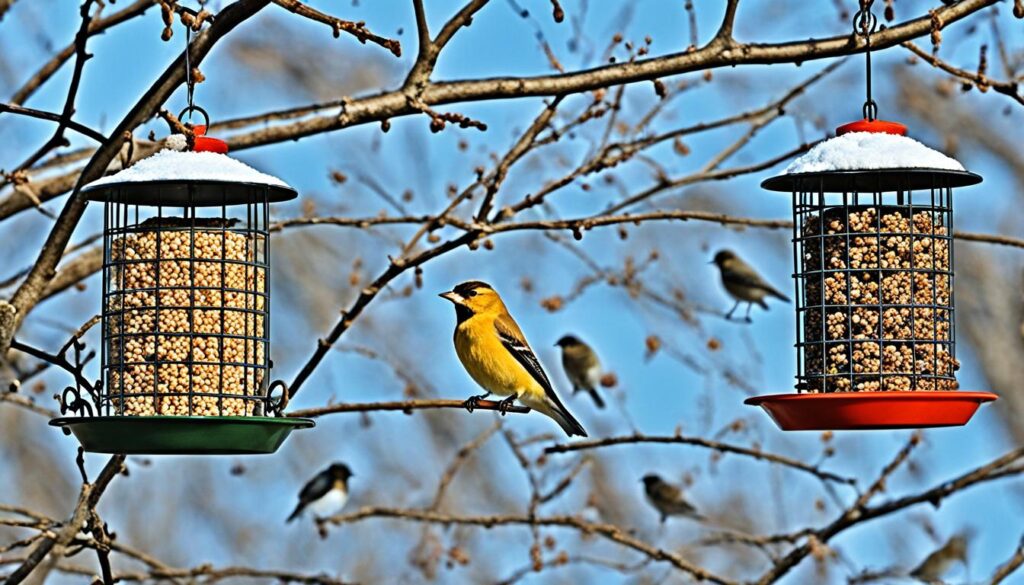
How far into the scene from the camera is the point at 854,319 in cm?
705

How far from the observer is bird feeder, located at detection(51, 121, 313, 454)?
6.46 meters

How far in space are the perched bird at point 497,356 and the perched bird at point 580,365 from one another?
5.98 m

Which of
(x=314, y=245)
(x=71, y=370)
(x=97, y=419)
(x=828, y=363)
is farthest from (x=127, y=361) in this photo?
(x=314, y=245)

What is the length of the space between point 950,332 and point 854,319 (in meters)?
0.56

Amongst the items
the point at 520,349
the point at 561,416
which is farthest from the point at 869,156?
the point at 520,349

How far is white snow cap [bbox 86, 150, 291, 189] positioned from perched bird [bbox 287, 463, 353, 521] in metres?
10.8

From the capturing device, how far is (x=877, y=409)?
6.29 m

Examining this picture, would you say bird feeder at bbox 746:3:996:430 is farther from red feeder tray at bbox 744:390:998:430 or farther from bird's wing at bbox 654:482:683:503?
bird's wing at bbox 654:482:683:503

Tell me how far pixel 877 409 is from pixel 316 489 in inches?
440

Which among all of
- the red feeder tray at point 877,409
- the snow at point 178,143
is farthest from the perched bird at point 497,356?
the snow at point 178,143

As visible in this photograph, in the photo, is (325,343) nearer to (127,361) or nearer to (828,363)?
(127,361)

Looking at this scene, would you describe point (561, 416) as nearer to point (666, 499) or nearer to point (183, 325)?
point (183, 325)

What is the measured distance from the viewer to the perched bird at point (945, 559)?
1644cm

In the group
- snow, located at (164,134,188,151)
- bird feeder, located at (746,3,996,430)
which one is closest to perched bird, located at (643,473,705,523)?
bird feeder, located at (746,3,996,430)
